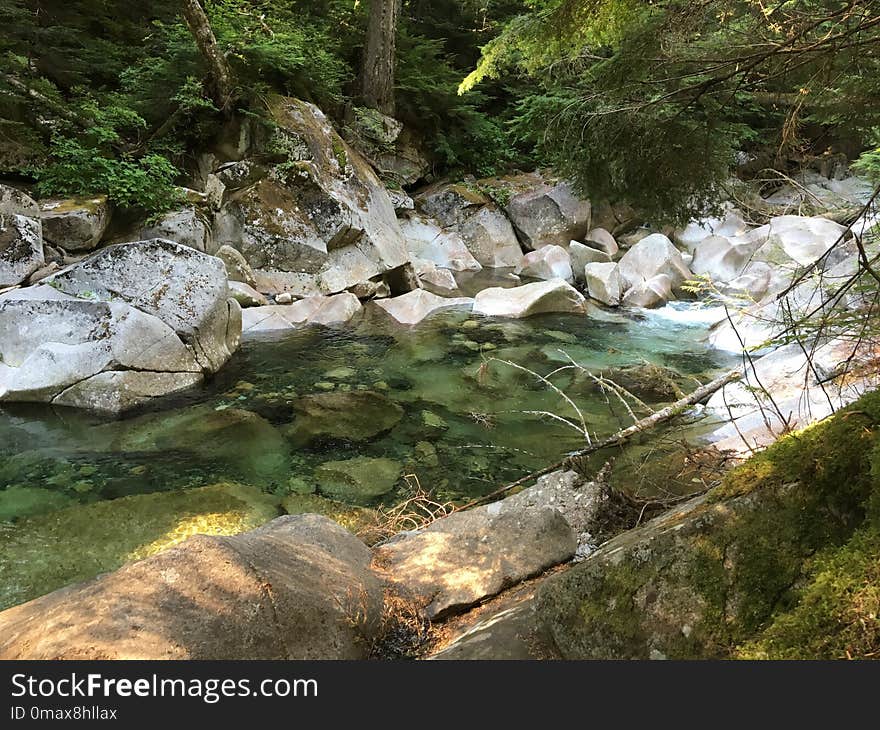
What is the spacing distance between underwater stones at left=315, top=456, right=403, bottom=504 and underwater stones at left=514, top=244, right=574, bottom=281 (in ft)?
34.5

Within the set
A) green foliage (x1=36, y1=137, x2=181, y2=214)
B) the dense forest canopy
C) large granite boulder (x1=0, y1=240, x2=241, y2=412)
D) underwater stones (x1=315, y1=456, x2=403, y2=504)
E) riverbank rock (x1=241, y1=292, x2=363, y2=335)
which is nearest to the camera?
the dense forest canopy

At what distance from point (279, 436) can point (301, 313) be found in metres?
4.85

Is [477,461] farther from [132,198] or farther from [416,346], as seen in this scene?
[132,198]

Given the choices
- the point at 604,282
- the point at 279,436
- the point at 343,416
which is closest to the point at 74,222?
the point at 279,436

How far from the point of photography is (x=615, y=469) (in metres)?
5.18

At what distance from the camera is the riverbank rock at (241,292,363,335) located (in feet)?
33.6

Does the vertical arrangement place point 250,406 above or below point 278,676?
below

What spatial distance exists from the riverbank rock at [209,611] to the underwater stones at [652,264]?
11.9 metres

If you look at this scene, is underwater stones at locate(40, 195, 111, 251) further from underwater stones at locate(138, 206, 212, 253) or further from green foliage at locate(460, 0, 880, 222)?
green foliage at locate(460, 0, 880, 222)

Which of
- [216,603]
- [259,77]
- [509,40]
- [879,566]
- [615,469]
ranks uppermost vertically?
[259,77]

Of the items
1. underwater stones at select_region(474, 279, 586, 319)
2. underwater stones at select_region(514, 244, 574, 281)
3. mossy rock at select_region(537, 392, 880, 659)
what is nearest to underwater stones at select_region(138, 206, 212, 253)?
underwater stones at select_region(474, 279, 586, 319)

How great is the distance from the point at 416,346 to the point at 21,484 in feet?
19.3

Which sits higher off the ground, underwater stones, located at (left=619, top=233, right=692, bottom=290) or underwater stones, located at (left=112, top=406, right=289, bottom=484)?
underwater stones, located at (left=619, top=233, right=692, bottom=290)

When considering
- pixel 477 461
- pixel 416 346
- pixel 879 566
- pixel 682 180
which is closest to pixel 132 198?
pixel 416 346
